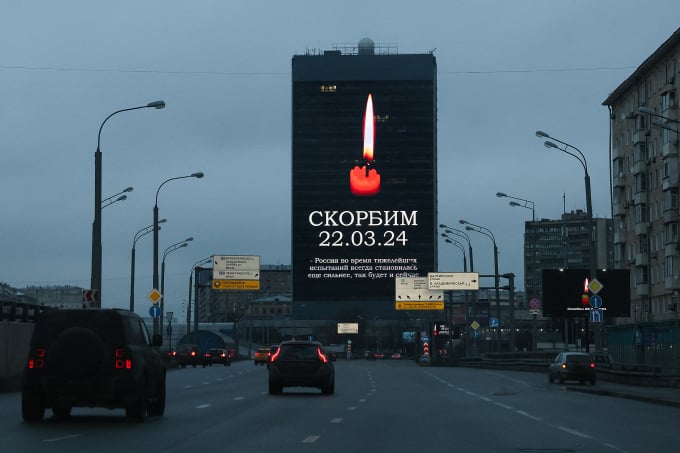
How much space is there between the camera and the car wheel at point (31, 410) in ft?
65.5

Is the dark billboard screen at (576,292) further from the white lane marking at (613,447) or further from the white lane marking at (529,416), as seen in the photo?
the white lane marking at (613,447)

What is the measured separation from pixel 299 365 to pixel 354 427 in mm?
13784

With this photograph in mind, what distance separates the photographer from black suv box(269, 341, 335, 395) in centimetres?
3334

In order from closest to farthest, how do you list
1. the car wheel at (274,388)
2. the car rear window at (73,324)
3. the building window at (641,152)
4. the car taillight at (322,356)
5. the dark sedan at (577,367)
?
the car rear window at (73,324)
the car taillight at (322,356)
the car wheel at (274,388)
the dark sedan at (577,367)
the building window at (641,152)

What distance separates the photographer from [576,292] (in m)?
79.1

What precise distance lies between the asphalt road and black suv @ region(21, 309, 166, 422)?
0.43 m

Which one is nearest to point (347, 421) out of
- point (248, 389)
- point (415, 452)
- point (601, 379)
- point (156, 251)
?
point (415, 452)

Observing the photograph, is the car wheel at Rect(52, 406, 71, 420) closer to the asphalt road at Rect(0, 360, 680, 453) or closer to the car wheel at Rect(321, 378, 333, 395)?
the asphalt road at Rect(0, 360, 680, 453)

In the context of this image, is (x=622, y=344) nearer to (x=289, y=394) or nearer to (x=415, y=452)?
(x=289, y=394)

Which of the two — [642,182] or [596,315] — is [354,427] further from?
[642,182]

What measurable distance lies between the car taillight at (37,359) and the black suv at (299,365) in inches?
546

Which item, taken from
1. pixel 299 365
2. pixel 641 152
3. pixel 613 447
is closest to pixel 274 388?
pixel 299 365

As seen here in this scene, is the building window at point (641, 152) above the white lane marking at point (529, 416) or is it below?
above

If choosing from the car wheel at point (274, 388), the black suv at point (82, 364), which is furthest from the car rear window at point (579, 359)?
the black suv at point (82, 364)
